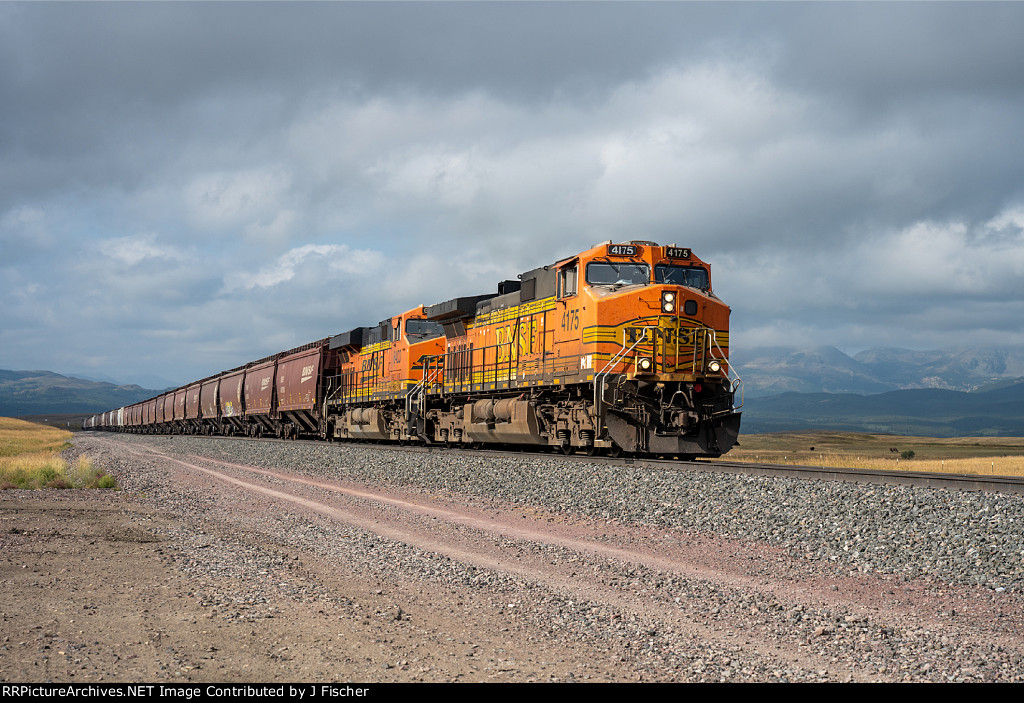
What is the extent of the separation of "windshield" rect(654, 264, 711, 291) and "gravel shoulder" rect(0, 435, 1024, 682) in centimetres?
545

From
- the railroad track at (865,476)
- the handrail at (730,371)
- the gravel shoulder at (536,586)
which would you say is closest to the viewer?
the gravel shoulder at (536,586)

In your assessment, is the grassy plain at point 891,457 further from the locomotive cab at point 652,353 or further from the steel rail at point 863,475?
the steel rail at point 863,475

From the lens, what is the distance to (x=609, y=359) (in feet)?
54.5

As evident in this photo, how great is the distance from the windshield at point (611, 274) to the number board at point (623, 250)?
0.21 metres

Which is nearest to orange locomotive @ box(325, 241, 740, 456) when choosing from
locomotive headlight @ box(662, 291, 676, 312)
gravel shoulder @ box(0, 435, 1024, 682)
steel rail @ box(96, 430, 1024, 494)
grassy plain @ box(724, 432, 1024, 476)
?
locomotive headlight @ box(662, 291, 676, 312)

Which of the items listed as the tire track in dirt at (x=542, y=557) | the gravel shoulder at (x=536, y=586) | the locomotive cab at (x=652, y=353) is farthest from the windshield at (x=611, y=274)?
the tire track in dirt at (x=542, y=557)

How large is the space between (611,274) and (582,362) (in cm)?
198

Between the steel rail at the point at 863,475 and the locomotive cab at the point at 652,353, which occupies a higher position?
the locomotive cab at the point at 652,353

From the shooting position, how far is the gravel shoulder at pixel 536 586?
518 cm

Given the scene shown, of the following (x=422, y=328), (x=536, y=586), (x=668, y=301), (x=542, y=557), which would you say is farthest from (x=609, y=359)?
(x=422, y=328)

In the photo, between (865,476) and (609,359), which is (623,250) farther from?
(865,476)

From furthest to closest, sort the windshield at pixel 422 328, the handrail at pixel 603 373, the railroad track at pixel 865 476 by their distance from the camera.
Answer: the windshield at pixel 422 328, the handrail at pixel 603 373, the railroad track at pixel 865 476

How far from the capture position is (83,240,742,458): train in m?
16.6
